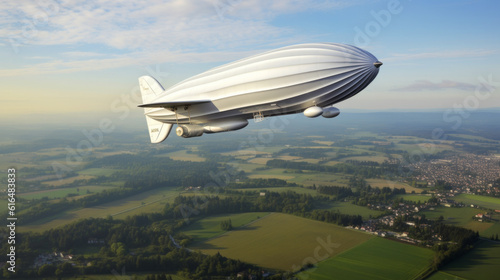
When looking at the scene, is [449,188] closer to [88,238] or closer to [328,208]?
[328,208]

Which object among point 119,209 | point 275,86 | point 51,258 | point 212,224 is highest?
point 275,86

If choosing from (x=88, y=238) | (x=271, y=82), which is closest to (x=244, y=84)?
(x=271, y=82)

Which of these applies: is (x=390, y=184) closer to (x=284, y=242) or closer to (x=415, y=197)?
(x=415, y=197)

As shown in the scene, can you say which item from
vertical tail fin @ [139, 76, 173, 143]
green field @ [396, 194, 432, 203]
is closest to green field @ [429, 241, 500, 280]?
green field @ [396, 194, 432, 203]

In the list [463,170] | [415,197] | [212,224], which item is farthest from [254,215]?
[463,170]

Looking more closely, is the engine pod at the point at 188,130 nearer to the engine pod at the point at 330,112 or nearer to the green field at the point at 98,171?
the engine pod at the point at 330,112
